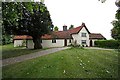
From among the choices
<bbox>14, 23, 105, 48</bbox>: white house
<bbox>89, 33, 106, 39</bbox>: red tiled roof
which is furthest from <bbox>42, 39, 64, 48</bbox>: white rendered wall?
<bbox>89, 33, 106, 39</bbox>: red tiled roof

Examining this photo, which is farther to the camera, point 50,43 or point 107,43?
point 50,43

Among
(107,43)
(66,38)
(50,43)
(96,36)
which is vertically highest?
(96,36)

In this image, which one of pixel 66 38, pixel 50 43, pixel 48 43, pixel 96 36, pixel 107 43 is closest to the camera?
pixel 107 43

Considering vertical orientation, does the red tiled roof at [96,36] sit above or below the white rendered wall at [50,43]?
above

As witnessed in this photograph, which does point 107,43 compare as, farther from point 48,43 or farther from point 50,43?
point 48,43

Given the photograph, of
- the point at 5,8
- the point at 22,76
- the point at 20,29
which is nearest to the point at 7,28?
the point at 20,29

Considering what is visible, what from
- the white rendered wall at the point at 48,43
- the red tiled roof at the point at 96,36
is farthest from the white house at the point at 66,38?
the red tiled roof at the point at 96,36

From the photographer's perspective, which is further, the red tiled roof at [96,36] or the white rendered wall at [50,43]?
the red tiled roof at [96,36]

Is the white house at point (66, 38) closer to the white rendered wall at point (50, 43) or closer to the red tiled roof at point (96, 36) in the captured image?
the white rendered wall at point (50, 43)

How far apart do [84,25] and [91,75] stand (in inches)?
1584

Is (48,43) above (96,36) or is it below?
below

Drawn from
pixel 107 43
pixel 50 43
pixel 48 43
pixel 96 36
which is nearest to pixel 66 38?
pixel 50 43

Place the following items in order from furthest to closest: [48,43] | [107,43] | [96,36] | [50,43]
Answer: [96,36] → [50,43] → [48,43] → [107,43]

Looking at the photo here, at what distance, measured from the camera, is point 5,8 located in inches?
526
